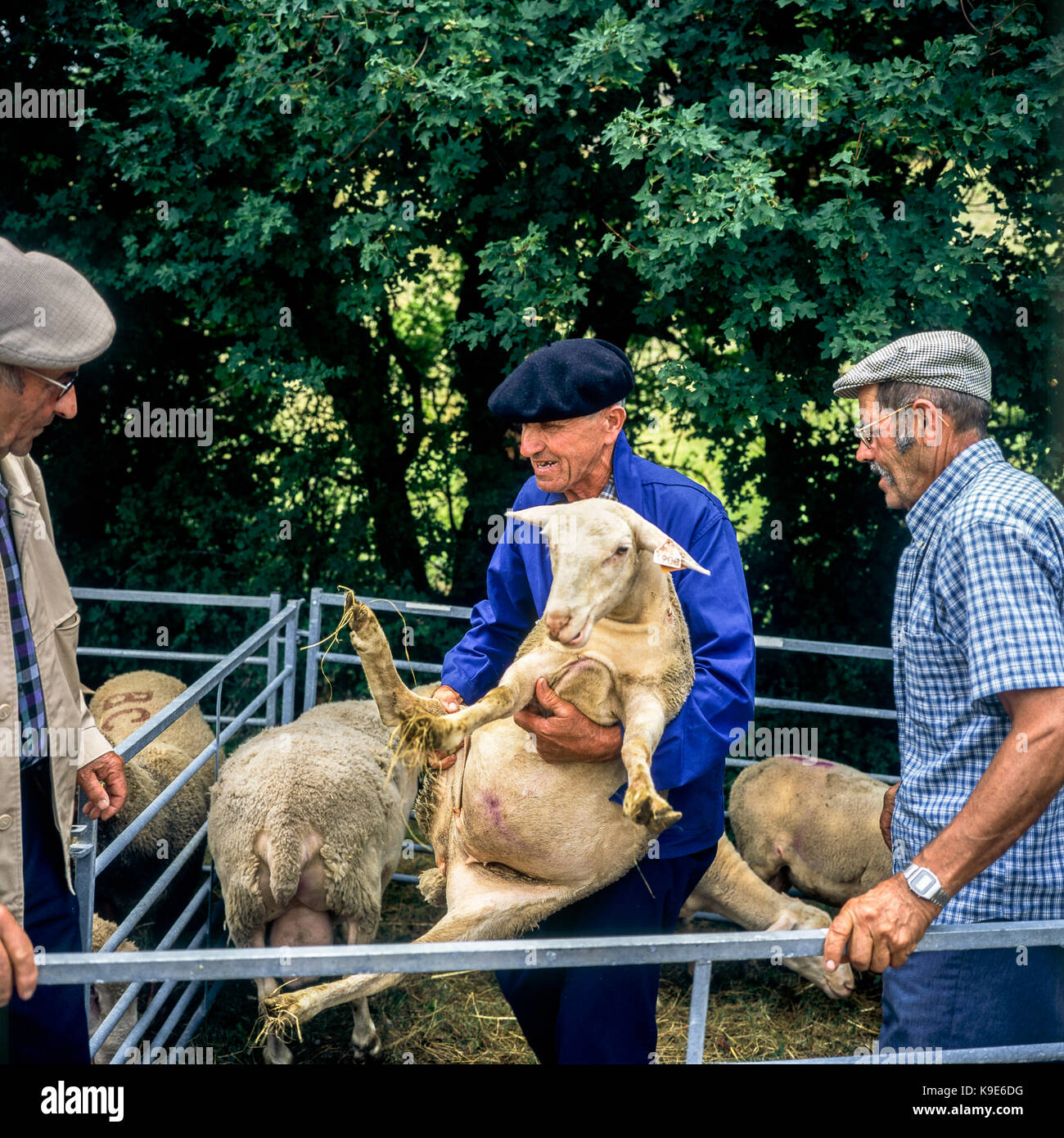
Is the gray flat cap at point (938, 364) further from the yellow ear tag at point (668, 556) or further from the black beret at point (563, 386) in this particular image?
the yellow ear tag at point (668, 556)

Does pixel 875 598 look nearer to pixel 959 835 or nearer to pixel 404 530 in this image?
pixel 404 530

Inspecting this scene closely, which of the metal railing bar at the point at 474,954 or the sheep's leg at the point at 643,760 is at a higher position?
the sheep's leg at the point at 643,760

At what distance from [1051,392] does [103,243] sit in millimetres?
6569

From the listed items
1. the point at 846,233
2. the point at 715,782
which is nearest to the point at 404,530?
the point at 846,233

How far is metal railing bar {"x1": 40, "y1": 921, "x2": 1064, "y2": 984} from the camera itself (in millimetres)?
1664

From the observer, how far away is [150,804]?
3.88 meters

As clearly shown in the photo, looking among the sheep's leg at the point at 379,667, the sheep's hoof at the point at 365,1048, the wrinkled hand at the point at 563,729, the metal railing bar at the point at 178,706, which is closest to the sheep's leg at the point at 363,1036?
the sheep's hoof at the point at 365,1048

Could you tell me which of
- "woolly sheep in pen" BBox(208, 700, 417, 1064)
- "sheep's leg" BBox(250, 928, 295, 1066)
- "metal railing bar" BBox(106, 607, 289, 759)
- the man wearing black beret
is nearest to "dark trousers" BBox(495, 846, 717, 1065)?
the man wearing black beret

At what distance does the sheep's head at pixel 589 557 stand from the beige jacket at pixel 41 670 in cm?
124

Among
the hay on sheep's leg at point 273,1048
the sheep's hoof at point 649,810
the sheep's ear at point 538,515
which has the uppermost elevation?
the sheep's ear at point 538,515

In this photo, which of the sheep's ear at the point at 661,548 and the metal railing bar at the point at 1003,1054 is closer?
the metal railing bar at the point at 1003,1054

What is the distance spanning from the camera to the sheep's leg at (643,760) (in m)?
1.83

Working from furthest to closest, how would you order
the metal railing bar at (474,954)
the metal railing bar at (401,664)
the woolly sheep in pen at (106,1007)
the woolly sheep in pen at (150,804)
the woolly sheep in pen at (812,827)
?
the metal railing bar at (401,664), the woolly sheep in pen at (812,827), the woolly sheep in pen at (150,804), the woolly sheep in pen at (106,1007), the metal railing bar at (474,954)

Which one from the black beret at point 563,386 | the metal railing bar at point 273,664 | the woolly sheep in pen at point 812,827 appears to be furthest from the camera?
the metal railing bar at point 273,664
